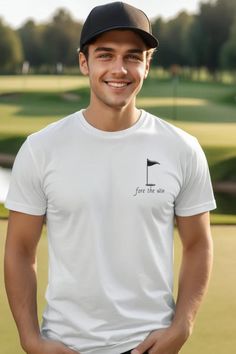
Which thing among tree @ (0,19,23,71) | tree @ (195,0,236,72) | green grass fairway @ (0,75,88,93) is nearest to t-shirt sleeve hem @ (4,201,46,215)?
green grass fairway @ (0,75,88,93)

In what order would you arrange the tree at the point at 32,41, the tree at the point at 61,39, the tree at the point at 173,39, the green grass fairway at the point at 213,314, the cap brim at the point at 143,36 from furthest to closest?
1. the tree at the point at 61,39
2. the tree at the point at 32,41
3. the tree at the point at 173,39
4. the green grass fairway at the point at 213,314
5. the cap brim at the point at 143,36

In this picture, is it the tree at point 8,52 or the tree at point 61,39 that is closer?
the tree at point 8,52

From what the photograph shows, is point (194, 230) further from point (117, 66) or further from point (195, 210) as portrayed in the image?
point (117, 66)

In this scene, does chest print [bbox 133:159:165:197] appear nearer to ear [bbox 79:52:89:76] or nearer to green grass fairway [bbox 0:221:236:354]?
ear [bbox 79:52:89:76]

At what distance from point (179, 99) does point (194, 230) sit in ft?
124

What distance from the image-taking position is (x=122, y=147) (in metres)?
2.13

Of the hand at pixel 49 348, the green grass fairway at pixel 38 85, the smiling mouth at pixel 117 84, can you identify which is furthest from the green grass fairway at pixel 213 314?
the green grass fairway at pixel 38 85

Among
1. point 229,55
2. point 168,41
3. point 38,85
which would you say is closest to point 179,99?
point 38,85

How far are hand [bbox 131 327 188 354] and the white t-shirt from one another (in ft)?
0.06

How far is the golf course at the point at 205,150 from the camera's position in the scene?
3988 mm

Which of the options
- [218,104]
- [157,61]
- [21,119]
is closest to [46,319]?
[21,119]

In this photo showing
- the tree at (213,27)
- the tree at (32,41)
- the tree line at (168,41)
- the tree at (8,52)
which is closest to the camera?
the tree at (213,27)

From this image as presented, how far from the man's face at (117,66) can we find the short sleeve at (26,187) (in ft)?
0.82

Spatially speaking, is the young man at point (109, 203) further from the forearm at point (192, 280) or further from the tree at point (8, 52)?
the tree at point (8, 52)
